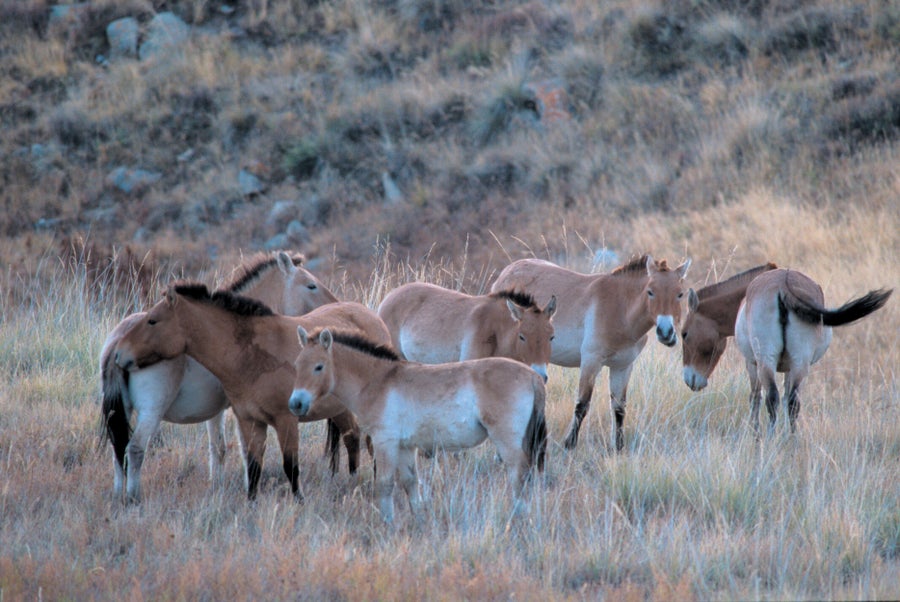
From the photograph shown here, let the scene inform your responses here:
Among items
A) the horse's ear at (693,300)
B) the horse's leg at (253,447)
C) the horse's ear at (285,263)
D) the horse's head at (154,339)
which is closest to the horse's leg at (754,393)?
the horse's ear at (693,300)

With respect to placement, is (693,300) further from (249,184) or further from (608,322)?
(249,184)

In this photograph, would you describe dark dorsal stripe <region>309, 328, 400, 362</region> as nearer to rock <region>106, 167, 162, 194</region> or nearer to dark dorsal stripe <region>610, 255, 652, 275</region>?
dark dorsal stripe <region>610, 255, 652, 275</region>

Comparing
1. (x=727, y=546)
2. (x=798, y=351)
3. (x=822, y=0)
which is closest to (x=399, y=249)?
(x=822, y=0)

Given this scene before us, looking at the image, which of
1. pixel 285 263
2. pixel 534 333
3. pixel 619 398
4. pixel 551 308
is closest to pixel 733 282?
pixel 619 398

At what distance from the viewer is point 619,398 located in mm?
8414

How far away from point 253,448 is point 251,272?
2059 mm

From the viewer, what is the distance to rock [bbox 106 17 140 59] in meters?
26.2

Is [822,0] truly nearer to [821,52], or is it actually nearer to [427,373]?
[821,52]

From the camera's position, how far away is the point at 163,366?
669 cm

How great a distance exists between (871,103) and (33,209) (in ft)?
59.2

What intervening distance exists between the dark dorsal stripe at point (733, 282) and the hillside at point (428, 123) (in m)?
6.41

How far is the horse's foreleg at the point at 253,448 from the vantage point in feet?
21.9

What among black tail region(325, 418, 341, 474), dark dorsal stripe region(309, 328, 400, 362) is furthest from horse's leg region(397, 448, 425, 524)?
black tail region(325, 418, 341, 474)

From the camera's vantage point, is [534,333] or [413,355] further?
[413,355]
